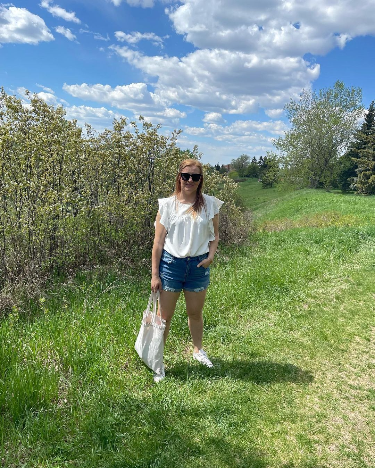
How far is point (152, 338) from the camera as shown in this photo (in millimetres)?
3576

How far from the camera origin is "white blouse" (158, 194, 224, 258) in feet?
11.1

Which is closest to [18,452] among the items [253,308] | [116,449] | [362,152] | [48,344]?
[116,449]

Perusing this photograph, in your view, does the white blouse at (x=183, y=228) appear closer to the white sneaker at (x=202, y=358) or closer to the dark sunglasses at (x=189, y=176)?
the dark sunglasses at (x=189, y=176)

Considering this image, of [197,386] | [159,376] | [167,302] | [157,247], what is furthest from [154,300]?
[197,386]

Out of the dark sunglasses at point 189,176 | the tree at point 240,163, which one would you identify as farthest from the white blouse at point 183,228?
the tree at point 240,163

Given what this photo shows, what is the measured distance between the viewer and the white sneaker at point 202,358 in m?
3.94

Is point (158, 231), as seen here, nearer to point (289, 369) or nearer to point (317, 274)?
point (289, 369)

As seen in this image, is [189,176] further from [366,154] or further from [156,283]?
[366,154]

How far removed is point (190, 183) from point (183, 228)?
44 centimetres

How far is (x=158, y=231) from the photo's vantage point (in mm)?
3434

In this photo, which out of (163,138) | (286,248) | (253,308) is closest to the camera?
(253,308)

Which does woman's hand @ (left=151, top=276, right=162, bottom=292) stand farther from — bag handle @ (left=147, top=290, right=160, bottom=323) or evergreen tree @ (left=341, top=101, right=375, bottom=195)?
evergreen tree @ (left=341, top=101, right=375, bottom=195)

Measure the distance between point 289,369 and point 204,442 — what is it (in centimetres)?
157

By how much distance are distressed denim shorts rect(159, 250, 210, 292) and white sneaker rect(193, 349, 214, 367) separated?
0.93 metres
